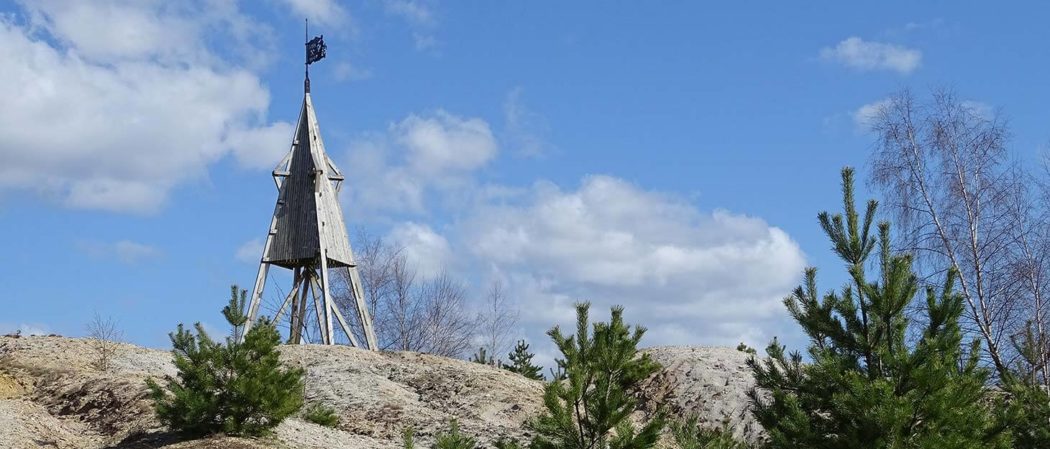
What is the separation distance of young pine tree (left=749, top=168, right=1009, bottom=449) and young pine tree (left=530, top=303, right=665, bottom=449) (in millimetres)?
1265

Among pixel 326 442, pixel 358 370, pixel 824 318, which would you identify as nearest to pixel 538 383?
pixel 358 370

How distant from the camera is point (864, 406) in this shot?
7.80 m

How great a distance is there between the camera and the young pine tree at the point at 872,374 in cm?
783

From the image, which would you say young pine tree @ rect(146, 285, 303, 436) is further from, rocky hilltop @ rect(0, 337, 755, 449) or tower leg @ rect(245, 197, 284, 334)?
tower leg @ rect(245, 197, 284, 334)

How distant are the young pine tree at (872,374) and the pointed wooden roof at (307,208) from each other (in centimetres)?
1516

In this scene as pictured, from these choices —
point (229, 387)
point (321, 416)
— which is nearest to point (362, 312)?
point (321, 416)

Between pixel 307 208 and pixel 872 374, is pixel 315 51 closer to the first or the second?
pixel 307 208

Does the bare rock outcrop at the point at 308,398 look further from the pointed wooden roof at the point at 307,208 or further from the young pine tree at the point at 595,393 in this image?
the young pine tree at the point at 595,393

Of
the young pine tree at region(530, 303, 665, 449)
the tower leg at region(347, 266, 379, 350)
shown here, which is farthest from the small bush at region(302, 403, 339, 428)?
the tower leg at region(347, 266, 379, 350)

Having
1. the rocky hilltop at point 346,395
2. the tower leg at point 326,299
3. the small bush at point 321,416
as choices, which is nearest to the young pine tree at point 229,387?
the rocky hilltop at point 346,395

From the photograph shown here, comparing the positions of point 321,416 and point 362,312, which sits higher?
point 362,312

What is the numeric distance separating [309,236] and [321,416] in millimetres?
9106

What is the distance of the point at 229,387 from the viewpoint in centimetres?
1224

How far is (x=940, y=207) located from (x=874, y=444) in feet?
41.7
